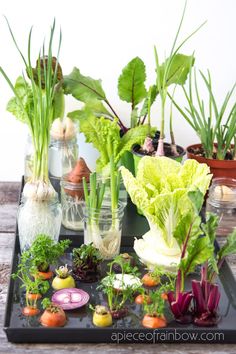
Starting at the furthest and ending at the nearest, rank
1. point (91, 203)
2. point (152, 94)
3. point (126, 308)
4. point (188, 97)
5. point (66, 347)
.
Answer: point (188, 97)
point (152, 94)
point (91, 203)
point (126, 308)
point (66, 347)

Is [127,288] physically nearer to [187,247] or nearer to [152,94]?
[187,247]

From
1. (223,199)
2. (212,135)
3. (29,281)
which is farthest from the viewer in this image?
(212,135)

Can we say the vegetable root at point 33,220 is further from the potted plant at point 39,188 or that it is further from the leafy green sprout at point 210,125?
the leafy green sprout at point 210,125

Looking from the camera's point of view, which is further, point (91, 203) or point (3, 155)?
point (3, 155)

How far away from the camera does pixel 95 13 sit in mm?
2324

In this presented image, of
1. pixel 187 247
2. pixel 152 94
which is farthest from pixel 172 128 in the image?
pixel 187 247

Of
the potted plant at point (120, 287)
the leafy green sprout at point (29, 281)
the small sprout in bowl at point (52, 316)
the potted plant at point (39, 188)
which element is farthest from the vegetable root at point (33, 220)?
the small sprout in bowl at point (52, 316)

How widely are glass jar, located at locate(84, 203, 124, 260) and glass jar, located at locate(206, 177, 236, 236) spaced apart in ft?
1.18

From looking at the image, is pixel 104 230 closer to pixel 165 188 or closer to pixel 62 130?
pixel 165 188

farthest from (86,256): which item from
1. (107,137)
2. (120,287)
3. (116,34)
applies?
(116,34)

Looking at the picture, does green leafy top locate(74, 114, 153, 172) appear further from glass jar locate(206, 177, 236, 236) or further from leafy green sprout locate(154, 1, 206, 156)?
glass jar locate(206, 177, 236, 236)

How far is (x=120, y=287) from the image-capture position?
5.35ft

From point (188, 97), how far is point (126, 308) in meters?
0.96

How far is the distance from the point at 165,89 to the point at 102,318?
2.51ft
